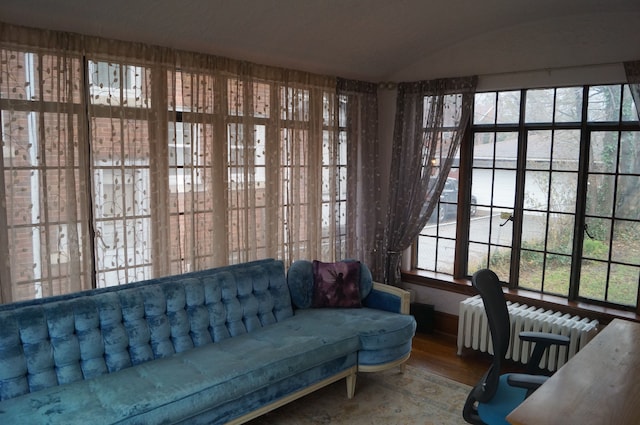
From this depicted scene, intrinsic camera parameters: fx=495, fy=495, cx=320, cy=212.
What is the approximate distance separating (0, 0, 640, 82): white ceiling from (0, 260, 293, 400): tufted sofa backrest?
1669mm

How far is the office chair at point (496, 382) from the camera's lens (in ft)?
7.61

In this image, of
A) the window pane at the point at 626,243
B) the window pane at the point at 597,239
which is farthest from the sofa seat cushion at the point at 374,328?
the window pane at the point at 626,243

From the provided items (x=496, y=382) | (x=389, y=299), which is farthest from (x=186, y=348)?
(x=496, y=382)

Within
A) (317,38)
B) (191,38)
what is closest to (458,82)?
(317,38)

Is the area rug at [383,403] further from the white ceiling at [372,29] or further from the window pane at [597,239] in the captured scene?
the white ceiling at [372,29]

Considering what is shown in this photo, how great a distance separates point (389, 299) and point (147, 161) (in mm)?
2146

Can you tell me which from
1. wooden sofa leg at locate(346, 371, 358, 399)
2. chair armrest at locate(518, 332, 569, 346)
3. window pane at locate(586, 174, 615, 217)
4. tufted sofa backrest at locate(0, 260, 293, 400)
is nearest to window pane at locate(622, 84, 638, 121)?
window pane at locate(586, 174, 615, 217)

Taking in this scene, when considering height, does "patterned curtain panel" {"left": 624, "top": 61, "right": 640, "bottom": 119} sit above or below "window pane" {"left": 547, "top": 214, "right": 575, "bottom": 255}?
above

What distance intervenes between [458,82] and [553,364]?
2.54 meters

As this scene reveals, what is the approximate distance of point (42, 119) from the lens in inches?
118

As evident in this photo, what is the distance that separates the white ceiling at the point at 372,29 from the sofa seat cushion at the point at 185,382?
83.6 inches

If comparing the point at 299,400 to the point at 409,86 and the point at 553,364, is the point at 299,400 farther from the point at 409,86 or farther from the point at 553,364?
the point at 409,86

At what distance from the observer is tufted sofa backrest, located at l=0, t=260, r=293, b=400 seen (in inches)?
105

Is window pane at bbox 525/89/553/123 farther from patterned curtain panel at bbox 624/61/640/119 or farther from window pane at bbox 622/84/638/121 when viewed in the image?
patterned curtain panel at bbox 624/61/640/119
